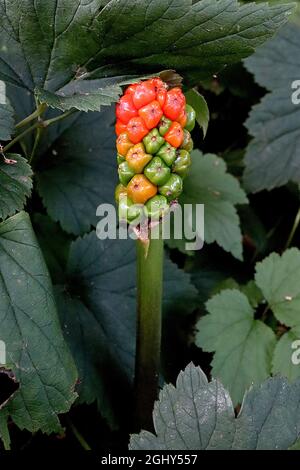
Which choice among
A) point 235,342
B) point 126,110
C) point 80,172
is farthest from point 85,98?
point 235,342

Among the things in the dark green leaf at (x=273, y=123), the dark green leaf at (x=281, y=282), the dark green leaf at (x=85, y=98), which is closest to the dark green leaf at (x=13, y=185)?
the dark green leaf at (x=85, y=98)

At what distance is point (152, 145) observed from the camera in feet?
3.91

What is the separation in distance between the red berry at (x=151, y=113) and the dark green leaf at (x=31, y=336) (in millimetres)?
352

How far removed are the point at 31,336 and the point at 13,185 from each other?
1.05 ft

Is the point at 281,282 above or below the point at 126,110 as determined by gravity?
below

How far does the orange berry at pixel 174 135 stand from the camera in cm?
120

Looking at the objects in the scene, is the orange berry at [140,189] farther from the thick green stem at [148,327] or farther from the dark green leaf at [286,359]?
the dark green leaf at [286,359]

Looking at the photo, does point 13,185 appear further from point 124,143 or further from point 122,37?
point 122,37

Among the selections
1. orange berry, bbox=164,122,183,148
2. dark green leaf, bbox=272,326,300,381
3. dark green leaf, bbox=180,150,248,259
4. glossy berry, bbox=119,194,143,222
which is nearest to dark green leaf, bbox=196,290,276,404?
dark green leaf, bbox=272,326,300,381

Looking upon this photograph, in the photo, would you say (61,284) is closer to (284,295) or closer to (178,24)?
(284,295)

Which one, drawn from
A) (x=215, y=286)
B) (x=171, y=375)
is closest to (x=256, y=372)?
(x=171, y=375)

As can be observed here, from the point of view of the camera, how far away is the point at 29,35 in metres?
1.28

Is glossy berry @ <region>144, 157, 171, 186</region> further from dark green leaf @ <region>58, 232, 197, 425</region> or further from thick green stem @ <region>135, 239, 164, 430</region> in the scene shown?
dark green leaf @ <region>58, 232, 197, 425</region>

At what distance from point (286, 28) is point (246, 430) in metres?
1.45
